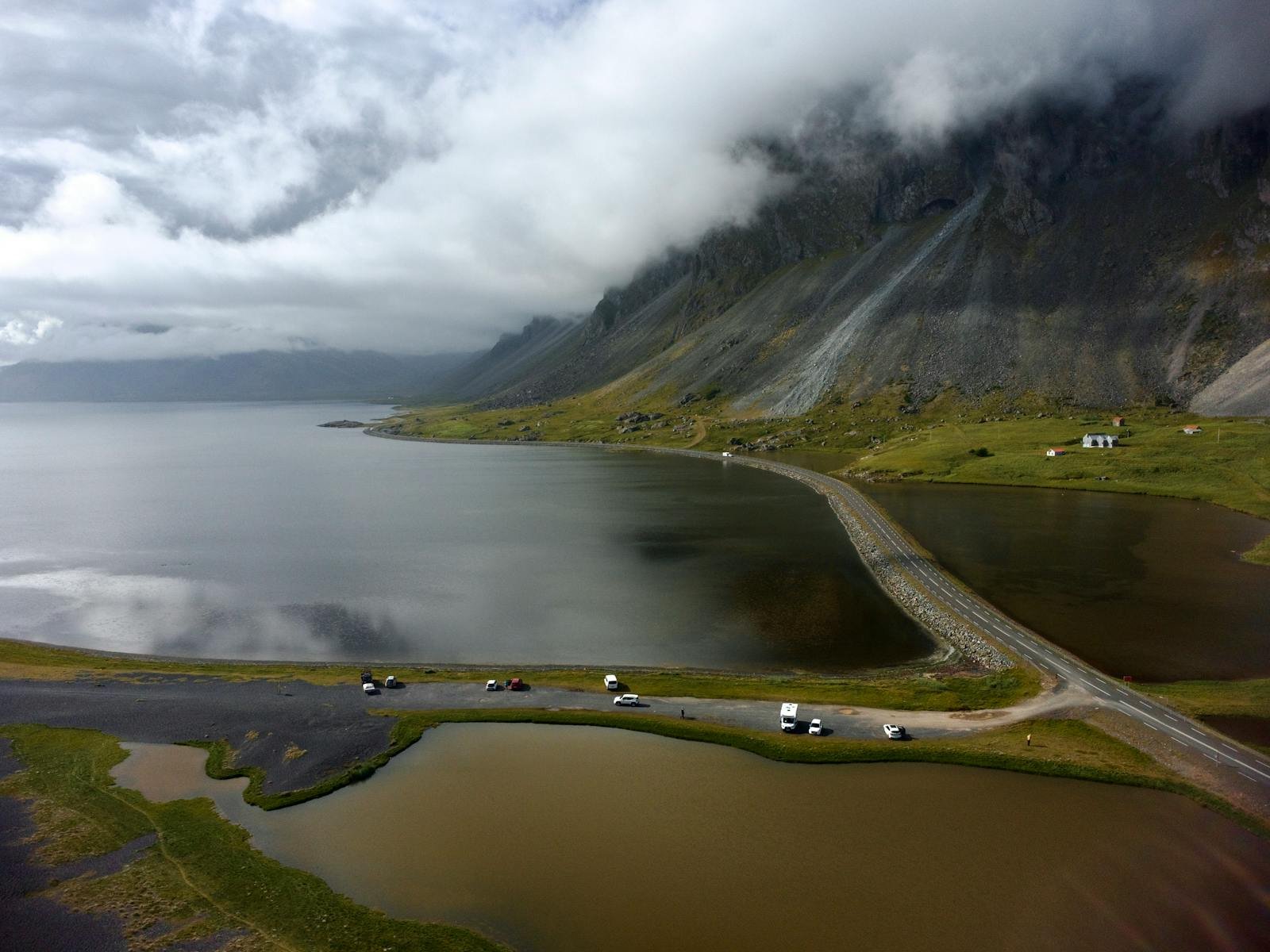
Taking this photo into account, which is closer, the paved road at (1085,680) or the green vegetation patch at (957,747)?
the paved road at (1085,680)

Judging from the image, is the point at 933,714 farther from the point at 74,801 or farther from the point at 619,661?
the point at 74,801

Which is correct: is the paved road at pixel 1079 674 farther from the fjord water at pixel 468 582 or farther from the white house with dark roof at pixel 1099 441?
the white house with dark roof at pixel 1099 441

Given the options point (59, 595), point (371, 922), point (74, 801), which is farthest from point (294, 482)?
point (371, 922)

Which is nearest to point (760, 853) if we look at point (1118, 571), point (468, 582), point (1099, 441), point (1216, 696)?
point (1216, 696)

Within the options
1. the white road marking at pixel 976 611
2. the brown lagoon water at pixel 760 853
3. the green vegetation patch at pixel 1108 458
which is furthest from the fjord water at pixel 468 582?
the green vegetation patch at pixel 1108 458

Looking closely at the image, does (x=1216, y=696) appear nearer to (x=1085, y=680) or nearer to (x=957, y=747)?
(x=1085, y=680)

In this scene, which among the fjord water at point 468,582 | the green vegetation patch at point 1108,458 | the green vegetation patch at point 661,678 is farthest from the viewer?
the green vegetation patch at point 1108,458

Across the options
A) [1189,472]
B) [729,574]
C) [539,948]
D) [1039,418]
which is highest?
[1039,418]
